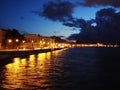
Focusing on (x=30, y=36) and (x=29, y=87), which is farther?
(x=30, y=36)

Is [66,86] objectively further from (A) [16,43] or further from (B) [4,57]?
(A) [16,43]

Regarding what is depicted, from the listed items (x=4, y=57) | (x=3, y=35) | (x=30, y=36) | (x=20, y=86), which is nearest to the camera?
(x=20, y=86)

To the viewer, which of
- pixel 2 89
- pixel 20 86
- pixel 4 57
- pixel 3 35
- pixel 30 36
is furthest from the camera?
pixel 30 36

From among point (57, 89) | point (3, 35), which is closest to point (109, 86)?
point (57, 89)

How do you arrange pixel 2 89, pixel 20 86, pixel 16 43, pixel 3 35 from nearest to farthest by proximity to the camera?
pixel 2 89, pixel 20 86, pixel 3 35, pixel 16 43

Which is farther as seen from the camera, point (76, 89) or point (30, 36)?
point (30, 36)

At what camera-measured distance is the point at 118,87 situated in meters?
20.7

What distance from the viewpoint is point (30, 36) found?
598ft

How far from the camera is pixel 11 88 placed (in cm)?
1936

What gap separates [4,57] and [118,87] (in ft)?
99.3

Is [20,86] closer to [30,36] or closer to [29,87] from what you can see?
[29,87]

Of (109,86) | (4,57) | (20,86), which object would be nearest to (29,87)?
(20,86)

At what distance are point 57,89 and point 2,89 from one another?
11.0 feet

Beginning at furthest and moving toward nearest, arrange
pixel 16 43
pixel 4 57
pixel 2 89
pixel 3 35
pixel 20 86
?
pixel 16 43
pixel 3 35
pixel 4 57
pixel 20 86
pixel 2 89
